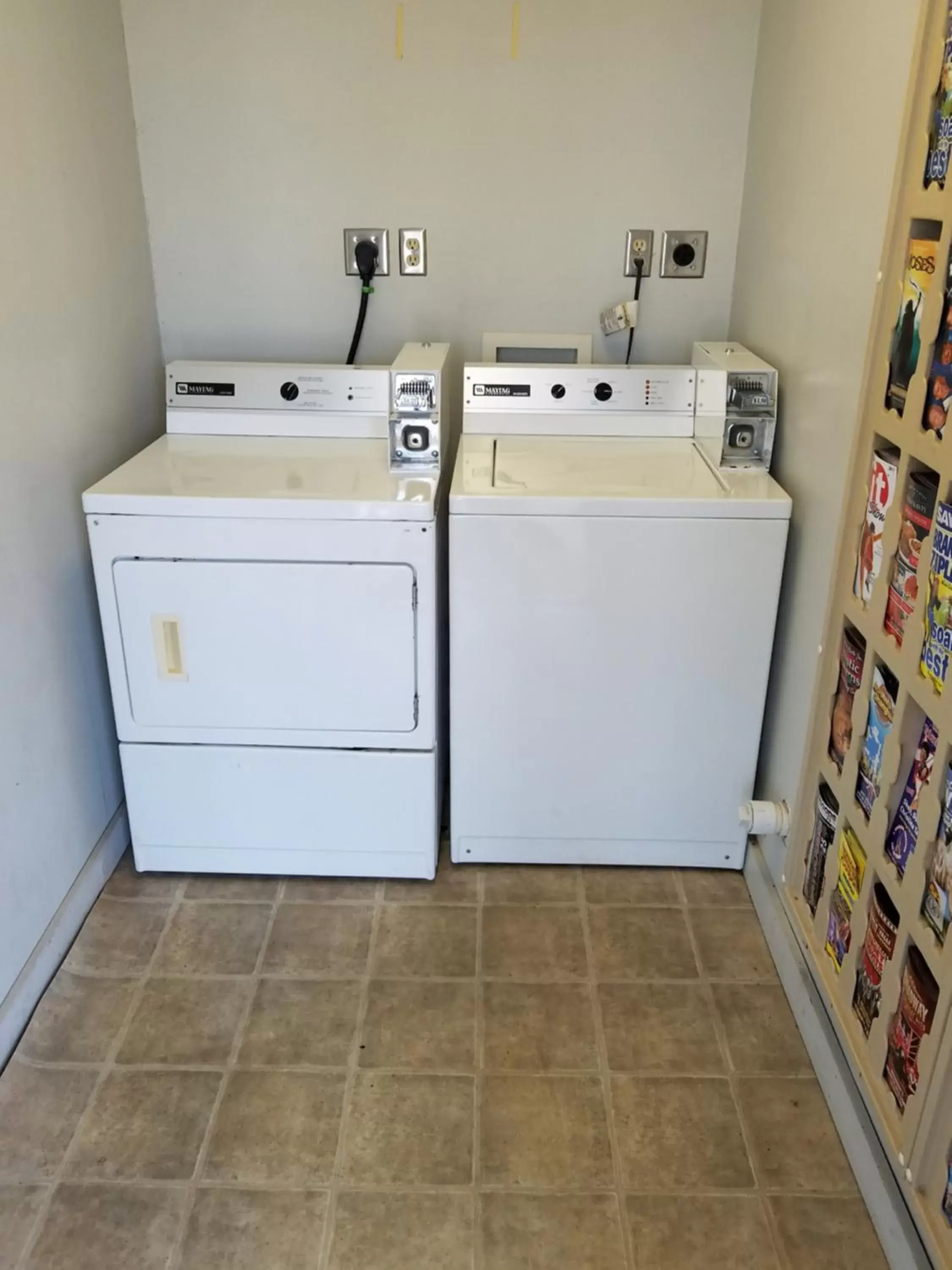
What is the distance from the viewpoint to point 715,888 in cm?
214

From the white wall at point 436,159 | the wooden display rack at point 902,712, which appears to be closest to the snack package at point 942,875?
the wooden display rack at point 902,712

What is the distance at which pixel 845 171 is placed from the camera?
168cm

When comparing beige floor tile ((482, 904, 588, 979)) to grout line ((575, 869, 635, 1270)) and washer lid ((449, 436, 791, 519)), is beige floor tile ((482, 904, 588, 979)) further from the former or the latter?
washer lid ((449, 436, 791, 519))

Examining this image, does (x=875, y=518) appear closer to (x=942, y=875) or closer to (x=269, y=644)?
(x=942, y=875)

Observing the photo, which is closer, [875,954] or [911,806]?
[911,806]

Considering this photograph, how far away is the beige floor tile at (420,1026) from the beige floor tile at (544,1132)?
0.31ft

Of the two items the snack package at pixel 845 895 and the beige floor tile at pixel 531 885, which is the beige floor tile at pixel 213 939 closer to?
the beige floor tile at pixel 531 885

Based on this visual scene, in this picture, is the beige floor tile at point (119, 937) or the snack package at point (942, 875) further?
the beige floor tile at point (119, 937)

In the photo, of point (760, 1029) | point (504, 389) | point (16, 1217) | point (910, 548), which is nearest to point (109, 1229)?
point (16, 1217)

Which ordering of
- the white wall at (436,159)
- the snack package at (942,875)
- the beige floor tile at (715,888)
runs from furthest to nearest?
the white wall at (436,159)
the beige floor tile at (715,888)
the snack package at (942,875)

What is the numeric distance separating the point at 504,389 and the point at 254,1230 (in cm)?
174

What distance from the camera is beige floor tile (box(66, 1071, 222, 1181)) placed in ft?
4.95

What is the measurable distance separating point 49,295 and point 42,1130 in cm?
148

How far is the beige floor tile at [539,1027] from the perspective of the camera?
67.0 inches
